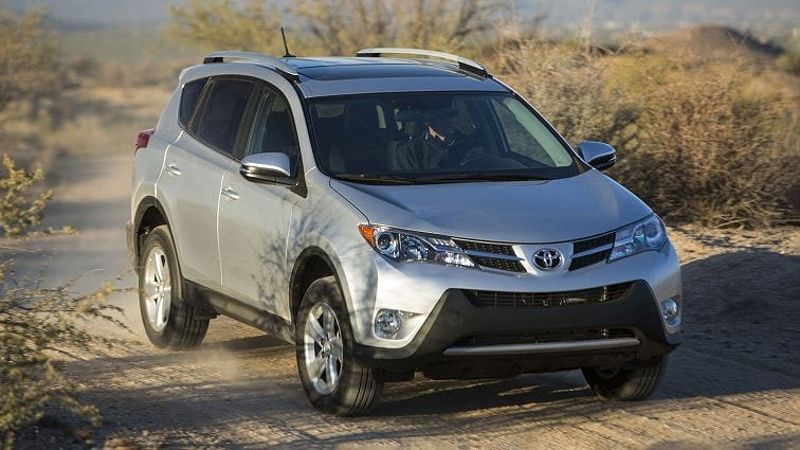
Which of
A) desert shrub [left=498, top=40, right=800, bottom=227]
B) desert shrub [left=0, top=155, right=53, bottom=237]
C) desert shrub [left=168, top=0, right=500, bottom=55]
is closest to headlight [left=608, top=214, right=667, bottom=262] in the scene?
desert shrub [left=0, top=155, right=53, bottom=237]

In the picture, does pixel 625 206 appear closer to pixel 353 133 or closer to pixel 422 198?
pixel 422 198

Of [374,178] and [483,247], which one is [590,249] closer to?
[483,247]

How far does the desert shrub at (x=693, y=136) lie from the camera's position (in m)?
12.9

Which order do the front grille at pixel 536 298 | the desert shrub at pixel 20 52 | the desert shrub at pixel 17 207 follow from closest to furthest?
the desert shrub at pixel 17 207 → the front grille at pixel 536 298 → the desert shrub at pixel 20 52

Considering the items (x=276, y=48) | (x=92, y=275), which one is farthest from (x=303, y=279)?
(x=276, y=48)

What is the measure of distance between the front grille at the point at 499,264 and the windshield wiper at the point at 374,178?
2.79 ft

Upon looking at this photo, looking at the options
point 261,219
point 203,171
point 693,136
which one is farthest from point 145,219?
point 693,136

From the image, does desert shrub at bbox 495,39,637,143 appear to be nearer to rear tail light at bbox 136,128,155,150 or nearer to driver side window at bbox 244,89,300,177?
rear tail light at bbox 136,128,155,150

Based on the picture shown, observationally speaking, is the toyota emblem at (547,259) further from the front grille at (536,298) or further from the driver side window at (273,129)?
the driver side window at (273,129)

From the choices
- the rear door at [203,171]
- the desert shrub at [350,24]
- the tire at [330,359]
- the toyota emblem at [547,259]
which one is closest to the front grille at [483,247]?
the toyota emblem at [547,259]

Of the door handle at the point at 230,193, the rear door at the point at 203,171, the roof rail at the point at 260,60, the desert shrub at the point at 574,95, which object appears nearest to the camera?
the door handle at the point at 230,193

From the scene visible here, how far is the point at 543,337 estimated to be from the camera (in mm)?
6758

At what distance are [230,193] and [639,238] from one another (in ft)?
7.68

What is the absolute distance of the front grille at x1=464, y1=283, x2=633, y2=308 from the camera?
662 cm
